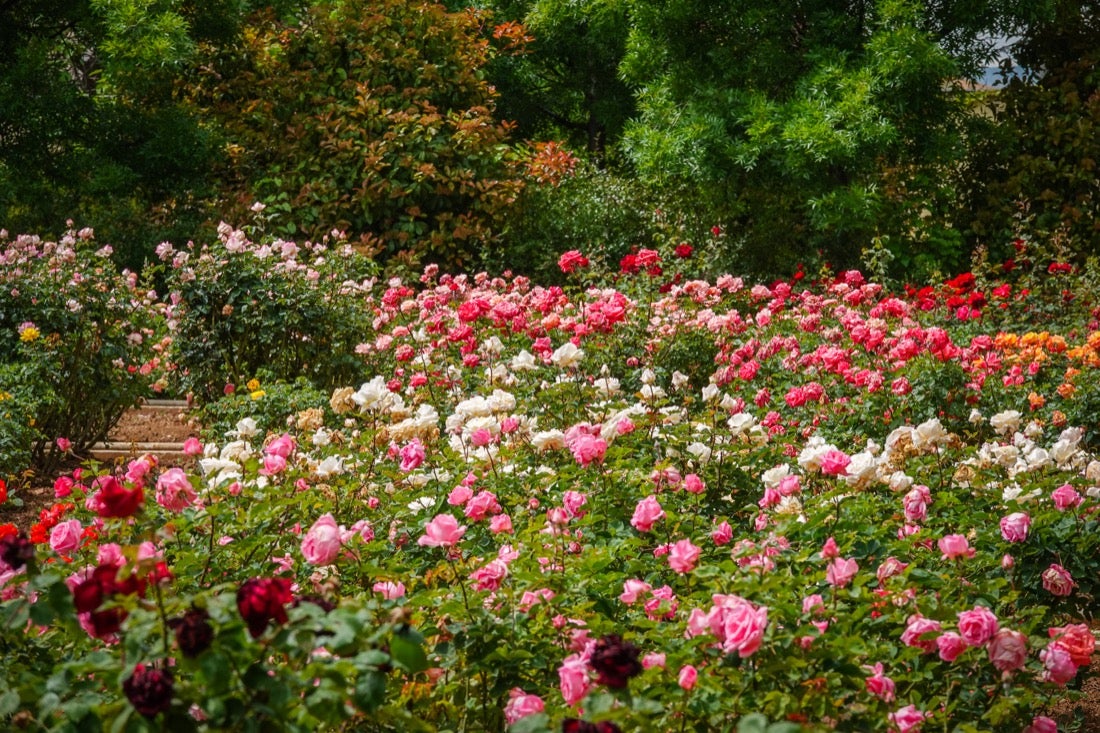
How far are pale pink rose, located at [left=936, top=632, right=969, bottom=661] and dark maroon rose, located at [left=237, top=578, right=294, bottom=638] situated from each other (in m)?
1.18

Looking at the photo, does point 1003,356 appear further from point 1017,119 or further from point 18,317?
point 1017,119

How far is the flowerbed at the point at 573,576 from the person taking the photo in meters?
1.39

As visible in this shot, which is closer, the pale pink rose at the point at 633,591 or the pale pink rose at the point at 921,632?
the pale pink rose at the point at 921,632

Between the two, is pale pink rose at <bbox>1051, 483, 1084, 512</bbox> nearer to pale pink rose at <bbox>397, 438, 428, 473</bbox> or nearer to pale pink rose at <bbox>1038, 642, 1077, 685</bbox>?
pale pink rose at <bbox>1038, 642, 1077, 685</bbox>

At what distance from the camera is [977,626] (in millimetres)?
1777

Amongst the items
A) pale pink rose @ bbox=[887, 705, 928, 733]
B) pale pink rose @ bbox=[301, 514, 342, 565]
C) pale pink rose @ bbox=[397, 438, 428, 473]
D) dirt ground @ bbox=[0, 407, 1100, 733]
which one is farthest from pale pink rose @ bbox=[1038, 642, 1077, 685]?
pale pink rose @ bbox=[397, 438, 428, 473]

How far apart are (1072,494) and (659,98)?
7.83 m

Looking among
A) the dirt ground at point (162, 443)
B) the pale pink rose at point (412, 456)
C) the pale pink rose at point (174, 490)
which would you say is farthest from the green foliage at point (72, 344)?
the pale pink rose at point (174, 490)

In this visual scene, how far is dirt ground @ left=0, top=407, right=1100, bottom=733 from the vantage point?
10.1 ft

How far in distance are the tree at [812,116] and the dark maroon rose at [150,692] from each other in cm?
791

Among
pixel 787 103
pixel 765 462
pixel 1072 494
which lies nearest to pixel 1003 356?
pixel 765 462

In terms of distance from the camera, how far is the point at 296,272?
20.5 feet

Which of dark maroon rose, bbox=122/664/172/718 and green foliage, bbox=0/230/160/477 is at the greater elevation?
dark maroon rose, bbox=122/664/172/718

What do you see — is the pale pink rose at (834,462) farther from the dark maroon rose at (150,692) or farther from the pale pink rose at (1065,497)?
the dark maroon rose at (150,692)
